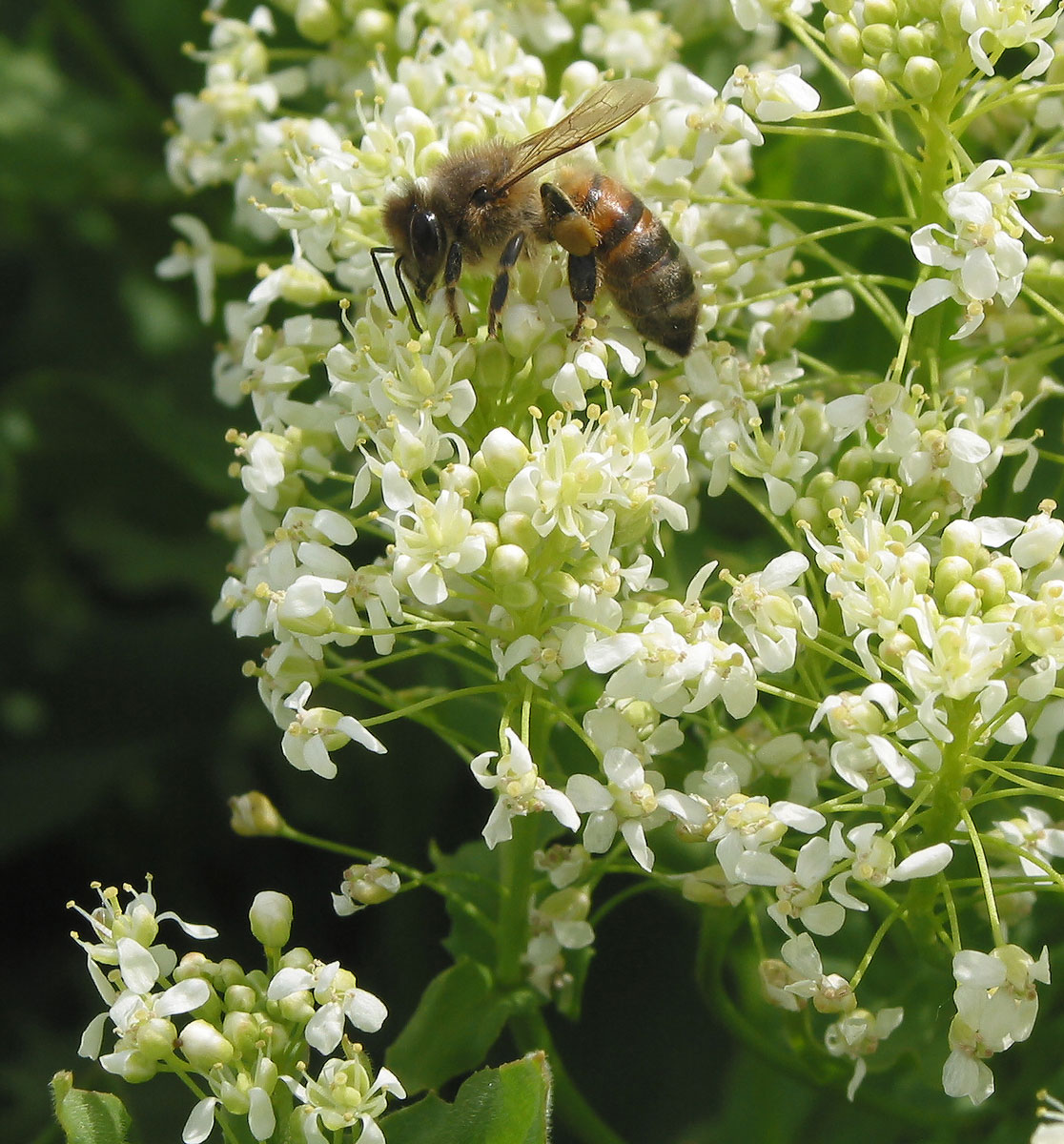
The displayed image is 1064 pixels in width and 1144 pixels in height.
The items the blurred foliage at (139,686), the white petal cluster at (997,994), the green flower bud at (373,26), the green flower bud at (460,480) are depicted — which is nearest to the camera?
the white petal cluster at (997,994)

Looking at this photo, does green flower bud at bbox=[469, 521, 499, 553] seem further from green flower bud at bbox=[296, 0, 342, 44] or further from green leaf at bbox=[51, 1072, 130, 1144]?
green flower bud at bbox=[296, 0, 342, 44]

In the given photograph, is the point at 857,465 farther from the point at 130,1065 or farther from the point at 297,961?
the point at 130,1065

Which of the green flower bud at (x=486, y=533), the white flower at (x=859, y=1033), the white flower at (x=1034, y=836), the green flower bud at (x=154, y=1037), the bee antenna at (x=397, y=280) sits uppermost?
the bee antenna at (x=397, y=280)

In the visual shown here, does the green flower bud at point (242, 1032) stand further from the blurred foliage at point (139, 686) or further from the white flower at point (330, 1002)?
the blurred foliage at point (139, 686)

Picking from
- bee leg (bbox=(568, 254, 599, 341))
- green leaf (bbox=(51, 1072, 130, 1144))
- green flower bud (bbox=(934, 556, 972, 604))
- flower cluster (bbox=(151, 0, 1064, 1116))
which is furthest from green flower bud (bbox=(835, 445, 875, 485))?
green leaf (bbox=(51, 1072, 130, 1144))

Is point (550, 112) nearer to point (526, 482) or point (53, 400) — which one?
point (526, 482)

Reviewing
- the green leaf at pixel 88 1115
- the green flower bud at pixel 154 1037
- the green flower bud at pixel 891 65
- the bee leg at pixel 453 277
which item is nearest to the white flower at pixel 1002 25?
the green flower bud at pixel 891 65

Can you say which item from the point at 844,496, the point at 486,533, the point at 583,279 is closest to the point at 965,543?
the point at 844,496

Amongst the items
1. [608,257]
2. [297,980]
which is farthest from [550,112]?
[297,980]
